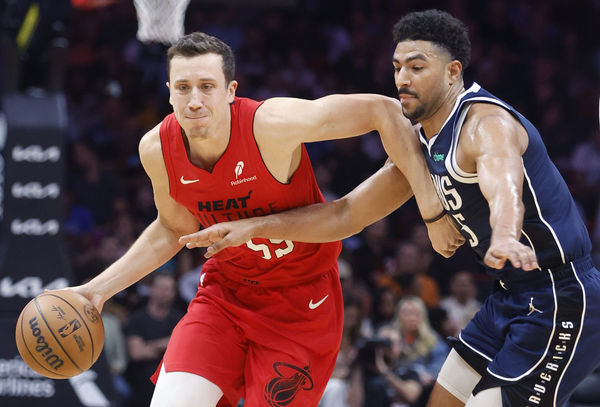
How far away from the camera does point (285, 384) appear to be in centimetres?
371

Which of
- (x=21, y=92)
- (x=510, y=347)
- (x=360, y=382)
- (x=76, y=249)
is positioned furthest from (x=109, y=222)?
(x=510, y=347)

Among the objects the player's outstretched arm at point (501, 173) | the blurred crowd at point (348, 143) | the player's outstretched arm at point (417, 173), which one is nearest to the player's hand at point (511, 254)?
the player's outstretched arm at point (501, 173)

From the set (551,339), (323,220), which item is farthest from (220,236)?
(551,339)

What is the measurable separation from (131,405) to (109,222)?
2.77 m

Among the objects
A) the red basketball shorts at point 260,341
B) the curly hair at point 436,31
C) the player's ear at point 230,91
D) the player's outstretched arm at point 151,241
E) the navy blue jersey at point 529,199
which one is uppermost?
the curly hair at point 436,31

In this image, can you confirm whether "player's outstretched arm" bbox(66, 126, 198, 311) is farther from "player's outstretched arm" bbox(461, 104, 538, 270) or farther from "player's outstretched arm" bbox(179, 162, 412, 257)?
"player's outstretched arm" bbox(461, 104, 538, 270)

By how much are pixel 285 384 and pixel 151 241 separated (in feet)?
3.16

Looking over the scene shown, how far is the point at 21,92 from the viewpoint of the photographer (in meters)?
6.57

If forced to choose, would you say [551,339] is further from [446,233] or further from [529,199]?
[446,233]

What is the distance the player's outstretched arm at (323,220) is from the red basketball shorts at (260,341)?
302 mm

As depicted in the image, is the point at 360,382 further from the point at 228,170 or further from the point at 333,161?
the point at 333,161

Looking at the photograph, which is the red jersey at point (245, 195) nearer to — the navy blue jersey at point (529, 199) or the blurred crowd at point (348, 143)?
the navy blue jersey at point (529, 199)

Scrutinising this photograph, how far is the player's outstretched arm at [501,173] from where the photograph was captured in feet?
8.79

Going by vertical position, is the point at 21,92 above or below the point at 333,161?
above
